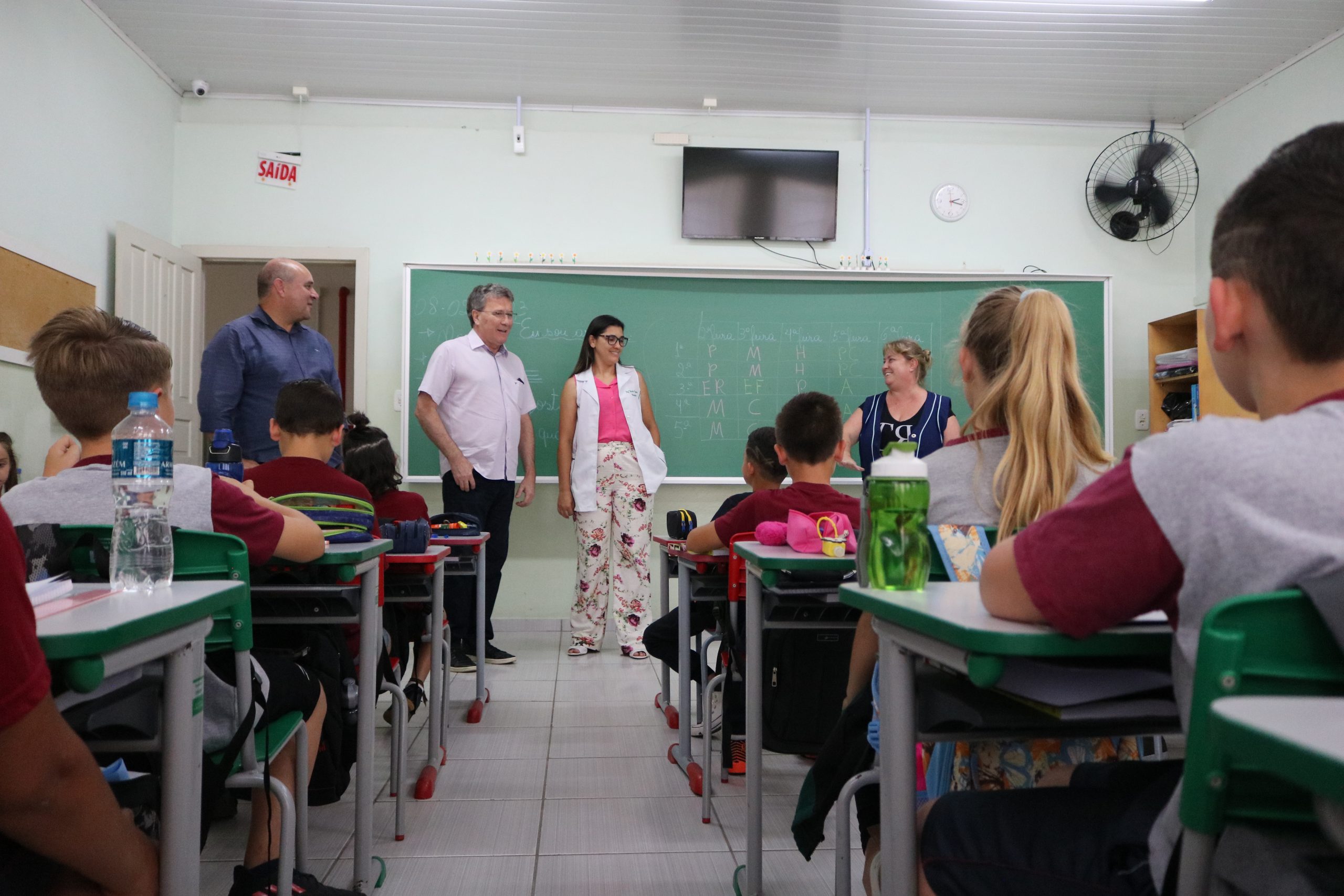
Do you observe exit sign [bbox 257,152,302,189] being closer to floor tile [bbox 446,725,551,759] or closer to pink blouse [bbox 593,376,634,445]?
pink blouse [bbox 593,376,634,445]

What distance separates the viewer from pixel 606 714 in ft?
11.3

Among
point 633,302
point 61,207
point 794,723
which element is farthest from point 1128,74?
point 61,207

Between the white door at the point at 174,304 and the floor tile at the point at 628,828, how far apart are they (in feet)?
9.06

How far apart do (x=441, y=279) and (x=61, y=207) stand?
1.69m

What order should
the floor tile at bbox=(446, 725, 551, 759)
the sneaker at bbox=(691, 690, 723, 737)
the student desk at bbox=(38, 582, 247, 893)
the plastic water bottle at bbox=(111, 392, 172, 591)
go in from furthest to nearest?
the floor tile at bbox=(446, 725, 551, 759) < the sneaker at bbox=(691, 690, 723, 737) < the plastic water bottle at bbox=(111, 392, 172, 591) < the student desk at bbox=(38, 582, 247, 893)

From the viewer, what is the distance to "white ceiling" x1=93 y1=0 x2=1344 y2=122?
412 centimetres

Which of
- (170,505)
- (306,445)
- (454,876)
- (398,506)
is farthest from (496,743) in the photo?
(170,505)

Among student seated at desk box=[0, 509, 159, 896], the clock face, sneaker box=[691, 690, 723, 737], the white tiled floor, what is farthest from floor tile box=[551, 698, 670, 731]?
the clock face

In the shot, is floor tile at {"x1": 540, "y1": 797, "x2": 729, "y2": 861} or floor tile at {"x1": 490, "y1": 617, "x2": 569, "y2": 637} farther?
floor tile at {"x1": 490, "y1": 617, "x2": 569, "y2": 637}

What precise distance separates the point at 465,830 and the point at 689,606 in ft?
2.65

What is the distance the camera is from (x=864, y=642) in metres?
1.62

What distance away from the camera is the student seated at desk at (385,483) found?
→ 3.00 metres

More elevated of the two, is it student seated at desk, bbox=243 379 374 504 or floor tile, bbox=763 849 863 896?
student seated at desk, bbox=243 379 374 504

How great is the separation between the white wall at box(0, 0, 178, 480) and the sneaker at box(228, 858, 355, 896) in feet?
8.42
